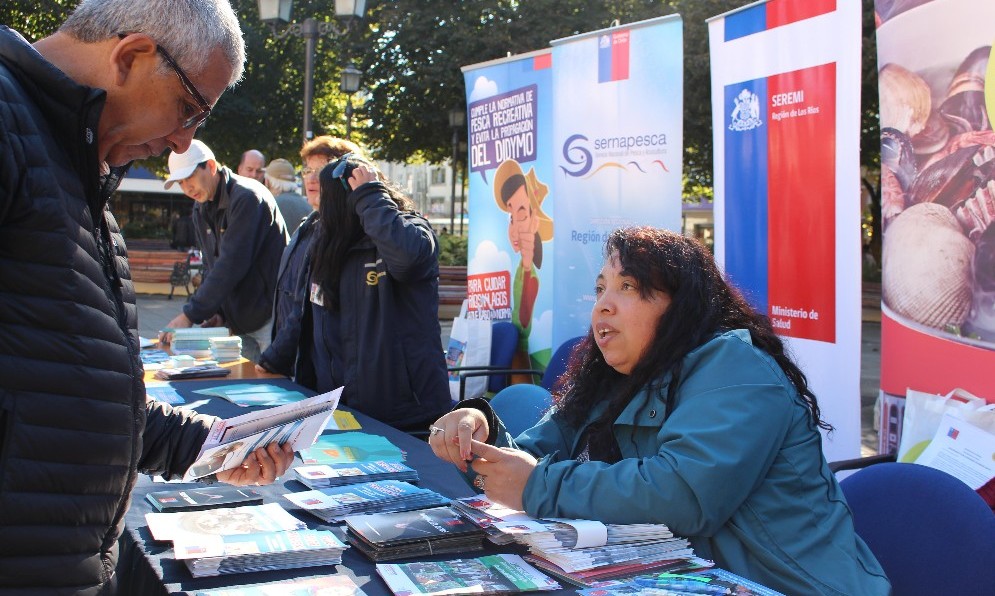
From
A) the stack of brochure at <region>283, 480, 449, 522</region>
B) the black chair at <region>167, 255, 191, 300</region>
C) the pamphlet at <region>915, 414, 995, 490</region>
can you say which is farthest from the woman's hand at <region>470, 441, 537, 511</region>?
the black chair at <region>167, 255, 191, 300</region>

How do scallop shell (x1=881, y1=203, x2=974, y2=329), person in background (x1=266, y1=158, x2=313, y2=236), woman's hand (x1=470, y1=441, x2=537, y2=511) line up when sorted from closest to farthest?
1. woman's hand (x1=470, y1=441, x2=537, y2=511)
2. scallop shell (x1=881, y1=203, x2=974, y2=329)
3. person in background (x1=266, y1=158, x2=313, y2=236)

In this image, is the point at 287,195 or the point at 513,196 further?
the point at 287,195

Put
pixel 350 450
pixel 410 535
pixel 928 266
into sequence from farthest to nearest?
pixel 928 266 → pixel 350 450 → pixel 410 535

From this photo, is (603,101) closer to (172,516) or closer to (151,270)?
(172,516)

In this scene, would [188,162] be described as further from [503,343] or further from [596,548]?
[596,548]

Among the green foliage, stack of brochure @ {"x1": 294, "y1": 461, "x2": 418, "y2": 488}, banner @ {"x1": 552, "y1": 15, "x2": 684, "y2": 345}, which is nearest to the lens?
stack of brochure @ {"x1": 294, "y1": 461, "x2": 418, "y2": 488}

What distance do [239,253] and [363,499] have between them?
3.14m

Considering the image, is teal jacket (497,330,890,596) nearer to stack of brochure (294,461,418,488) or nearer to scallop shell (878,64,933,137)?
stack of brochure (294,461,418,488)

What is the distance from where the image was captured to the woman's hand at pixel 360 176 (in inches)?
143

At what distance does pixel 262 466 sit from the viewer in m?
1.93

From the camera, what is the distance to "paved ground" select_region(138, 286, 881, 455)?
7695 mm

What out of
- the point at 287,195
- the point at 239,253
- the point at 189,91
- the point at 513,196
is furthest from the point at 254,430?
the point at 287,195

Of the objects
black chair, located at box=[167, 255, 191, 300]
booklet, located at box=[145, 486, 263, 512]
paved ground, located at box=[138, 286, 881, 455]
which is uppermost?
black chair, located at box=[167, 255, 191, 300]

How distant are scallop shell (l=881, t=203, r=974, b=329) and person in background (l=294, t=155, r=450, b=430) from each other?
185 centimetres
